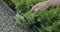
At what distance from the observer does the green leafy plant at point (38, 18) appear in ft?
7.93

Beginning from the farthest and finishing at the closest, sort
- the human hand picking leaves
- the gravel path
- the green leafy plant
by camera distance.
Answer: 1. the gravel path
2. the green leafy plant
3. the human hand picking leaves

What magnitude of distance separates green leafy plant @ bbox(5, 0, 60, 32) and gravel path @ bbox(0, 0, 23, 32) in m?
0.11

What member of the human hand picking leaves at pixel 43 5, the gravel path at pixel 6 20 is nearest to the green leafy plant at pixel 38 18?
the gravel path at pixel 6 20

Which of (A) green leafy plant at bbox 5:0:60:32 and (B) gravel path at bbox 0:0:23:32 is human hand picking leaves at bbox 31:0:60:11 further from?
(B) gravel path at bbox 0:0:23:32

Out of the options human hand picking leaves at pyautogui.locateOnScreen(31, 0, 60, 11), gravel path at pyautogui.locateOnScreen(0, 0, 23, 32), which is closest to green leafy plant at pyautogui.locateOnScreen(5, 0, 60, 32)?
gravel path at pyautogui.locateOnScreen(0, 0, 23, 32)

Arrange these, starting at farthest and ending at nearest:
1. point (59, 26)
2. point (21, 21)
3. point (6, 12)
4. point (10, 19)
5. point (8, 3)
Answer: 1. point (8, 3)
2. point (6, 12)
3. point (10, 19)
4. point (21, 21)
5. point (59, 26)

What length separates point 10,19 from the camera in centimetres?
309

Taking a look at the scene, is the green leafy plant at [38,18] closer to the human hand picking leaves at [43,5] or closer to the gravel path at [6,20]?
the gravel path at [6,20]

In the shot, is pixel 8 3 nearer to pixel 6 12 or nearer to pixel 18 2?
pixel 6 12

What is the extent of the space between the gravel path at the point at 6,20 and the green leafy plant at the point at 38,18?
0.36ft

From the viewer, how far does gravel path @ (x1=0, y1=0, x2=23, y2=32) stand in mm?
2873

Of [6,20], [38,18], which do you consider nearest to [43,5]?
[38,18]

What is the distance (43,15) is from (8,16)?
35.3 inches

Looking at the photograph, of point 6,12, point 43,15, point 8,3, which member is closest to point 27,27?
point 43,15
